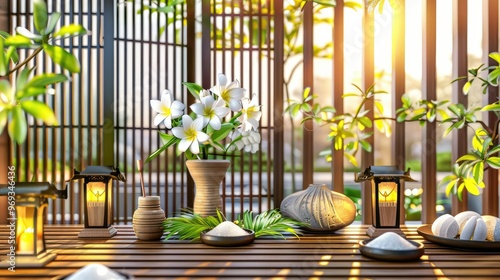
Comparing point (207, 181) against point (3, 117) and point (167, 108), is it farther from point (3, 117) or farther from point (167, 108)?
point (3, 117)

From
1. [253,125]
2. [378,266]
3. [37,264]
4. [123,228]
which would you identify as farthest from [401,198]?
[37,264]

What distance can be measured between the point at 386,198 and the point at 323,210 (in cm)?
24

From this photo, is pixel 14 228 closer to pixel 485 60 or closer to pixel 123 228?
pixel 123 228

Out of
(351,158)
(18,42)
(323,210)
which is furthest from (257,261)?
(351,158)

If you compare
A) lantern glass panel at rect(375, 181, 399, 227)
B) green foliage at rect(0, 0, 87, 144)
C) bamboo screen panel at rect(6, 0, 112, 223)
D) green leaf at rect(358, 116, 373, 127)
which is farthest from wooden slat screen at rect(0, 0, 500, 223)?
green foliage at rect(0, 0, 87, 144)

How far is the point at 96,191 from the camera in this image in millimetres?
1685

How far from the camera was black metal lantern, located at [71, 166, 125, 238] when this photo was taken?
5.51 feet

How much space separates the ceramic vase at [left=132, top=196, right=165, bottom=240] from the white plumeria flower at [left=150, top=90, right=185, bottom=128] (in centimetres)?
29

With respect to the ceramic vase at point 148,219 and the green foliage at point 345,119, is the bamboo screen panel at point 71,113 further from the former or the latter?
the green foliage at point 345,119

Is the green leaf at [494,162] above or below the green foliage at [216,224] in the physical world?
above

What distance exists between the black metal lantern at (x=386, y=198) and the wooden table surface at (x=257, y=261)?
0.10 m

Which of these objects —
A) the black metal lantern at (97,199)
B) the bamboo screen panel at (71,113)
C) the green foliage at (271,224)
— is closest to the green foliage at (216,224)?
the green foliage at (271,224)

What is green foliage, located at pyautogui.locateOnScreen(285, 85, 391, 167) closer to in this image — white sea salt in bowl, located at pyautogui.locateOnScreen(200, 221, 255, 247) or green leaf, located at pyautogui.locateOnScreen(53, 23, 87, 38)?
white sea salt in bowl, located at pyautogui.locateOnScreen(200, 221, 255, 247)

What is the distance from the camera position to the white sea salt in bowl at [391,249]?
1346 millimetres
